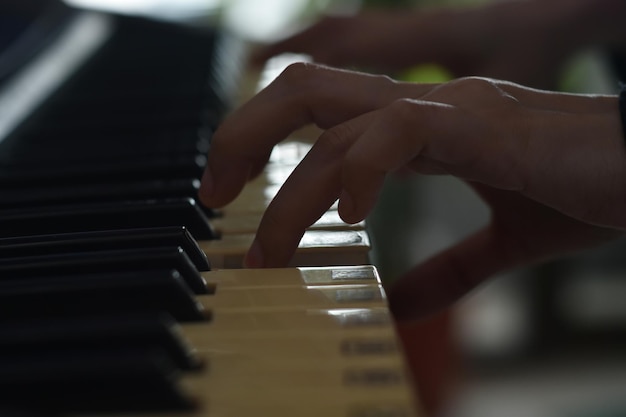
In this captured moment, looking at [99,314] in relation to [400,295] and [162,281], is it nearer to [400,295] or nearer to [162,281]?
[162,281]

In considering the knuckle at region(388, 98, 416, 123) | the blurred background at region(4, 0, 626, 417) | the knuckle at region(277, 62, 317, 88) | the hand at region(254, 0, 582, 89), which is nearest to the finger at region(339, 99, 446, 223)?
the knuckle at region(388, 98, 416, 123)

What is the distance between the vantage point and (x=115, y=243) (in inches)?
25.3

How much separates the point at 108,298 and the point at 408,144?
256 mm

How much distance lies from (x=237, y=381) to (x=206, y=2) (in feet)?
7.89

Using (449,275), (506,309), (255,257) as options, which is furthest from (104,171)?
(506,309)

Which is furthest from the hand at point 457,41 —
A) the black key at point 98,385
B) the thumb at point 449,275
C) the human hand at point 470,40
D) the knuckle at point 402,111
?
the black key at point 98,385

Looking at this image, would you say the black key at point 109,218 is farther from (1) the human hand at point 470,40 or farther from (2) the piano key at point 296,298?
(1) the human hand at point 470,40

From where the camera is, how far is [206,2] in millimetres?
2711


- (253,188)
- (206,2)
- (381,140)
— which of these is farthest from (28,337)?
(206,2)

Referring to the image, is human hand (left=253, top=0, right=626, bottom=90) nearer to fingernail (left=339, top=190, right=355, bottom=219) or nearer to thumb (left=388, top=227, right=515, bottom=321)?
thumb (left=388, top=227, right=515, bottom=321)

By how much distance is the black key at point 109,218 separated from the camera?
0.71 meters

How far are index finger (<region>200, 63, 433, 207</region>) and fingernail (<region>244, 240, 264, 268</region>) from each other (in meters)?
0.10

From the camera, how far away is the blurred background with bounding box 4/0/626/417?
8.12ft

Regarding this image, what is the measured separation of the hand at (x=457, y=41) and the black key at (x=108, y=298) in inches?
39.8
